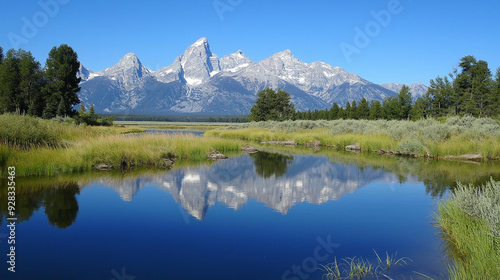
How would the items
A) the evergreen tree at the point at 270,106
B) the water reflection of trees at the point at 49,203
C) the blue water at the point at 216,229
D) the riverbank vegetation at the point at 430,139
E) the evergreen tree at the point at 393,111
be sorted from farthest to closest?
the evergreen tree at the point at 270,106 → the evergreen tree at the point at 393,111 → the riverbank vegetation at the point at 430,139 → the water reflection of trees at the point at 49,203 → the blue water at the point at 216,229

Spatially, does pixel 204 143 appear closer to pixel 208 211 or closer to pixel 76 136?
pixel 76 136

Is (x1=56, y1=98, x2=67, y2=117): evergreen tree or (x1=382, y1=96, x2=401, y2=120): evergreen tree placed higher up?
(x1=382, y1=96, x2=401, y2=120): evergreen tree

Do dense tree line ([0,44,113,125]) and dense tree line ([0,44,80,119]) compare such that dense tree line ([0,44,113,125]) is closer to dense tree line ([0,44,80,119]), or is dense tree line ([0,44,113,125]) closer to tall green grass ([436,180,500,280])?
dense tree line ([0,44,80,119])

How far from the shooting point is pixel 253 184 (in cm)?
1673

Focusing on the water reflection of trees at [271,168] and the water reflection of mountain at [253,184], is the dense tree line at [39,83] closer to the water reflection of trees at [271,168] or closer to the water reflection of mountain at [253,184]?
the water reflection of trees at [271,168]

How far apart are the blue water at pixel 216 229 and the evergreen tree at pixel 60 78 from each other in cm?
5052

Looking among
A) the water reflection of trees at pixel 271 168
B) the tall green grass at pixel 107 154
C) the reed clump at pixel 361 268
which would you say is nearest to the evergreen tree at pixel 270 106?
the tall green grass at pixel 107 154

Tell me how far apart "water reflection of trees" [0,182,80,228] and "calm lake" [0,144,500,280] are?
3 centimetres

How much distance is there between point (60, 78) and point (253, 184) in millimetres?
56240

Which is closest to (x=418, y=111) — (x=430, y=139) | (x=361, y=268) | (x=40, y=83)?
(x=430, y=139)

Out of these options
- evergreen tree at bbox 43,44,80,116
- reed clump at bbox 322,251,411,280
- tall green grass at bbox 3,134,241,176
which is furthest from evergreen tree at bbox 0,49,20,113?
reed clump at bbox 322,251,411,280

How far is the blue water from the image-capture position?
7062 mm

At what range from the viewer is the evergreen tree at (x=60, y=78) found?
58.3 m

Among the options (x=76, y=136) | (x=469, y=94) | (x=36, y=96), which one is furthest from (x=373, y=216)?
(x=36, y=96)
